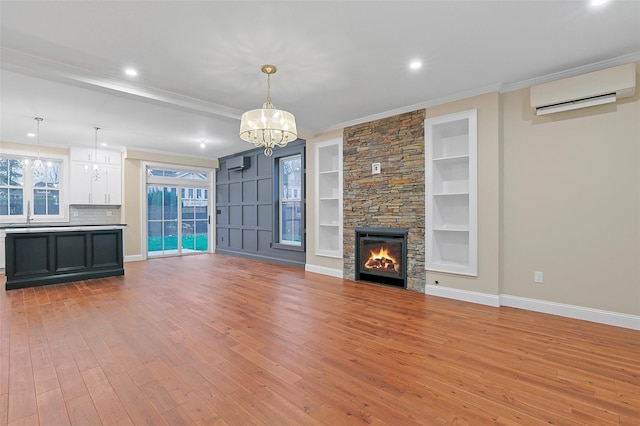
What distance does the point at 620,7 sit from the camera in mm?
2426

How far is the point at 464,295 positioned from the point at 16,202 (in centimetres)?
911

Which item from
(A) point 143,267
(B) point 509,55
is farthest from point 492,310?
(A) point 143,267

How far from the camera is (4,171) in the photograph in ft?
21.9

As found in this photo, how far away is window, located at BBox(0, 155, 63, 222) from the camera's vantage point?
6.65 m

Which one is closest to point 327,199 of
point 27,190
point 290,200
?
point 290,200

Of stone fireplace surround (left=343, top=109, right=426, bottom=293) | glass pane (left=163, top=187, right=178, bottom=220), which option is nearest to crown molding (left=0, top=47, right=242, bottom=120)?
stone fireplace surround (left=343, top=109, right=426, bottom=293)

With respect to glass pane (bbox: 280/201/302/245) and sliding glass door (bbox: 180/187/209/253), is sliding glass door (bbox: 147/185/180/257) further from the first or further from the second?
glass pane (bbox: 280/201/302/245)

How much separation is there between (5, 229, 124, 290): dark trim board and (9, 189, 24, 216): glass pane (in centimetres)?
261

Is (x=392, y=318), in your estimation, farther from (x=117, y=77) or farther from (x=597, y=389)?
(x=117, y=77)

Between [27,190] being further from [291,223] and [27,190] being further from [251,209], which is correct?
[291,223]

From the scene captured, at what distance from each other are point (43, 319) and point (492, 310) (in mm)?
5243

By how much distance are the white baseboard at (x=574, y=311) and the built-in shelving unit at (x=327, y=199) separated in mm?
3039

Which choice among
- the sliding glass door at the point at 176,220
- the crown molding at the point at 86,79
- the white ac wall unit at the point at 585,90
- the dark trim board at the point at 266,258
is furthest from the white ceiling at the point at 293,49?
the sliding glass door at the point at 176,220

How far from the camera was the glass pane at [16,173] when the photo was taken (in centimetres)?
673
